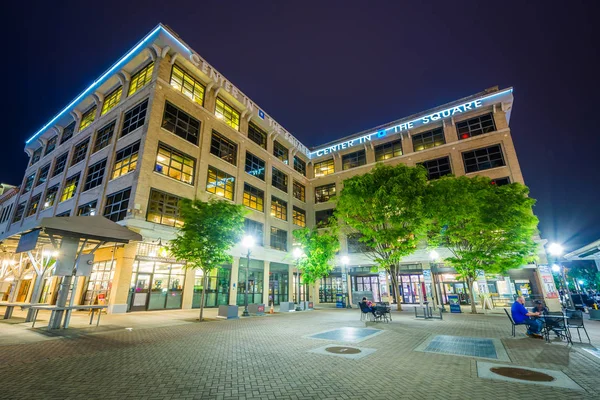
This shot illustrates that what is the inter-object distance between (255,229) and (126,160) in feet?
43.0

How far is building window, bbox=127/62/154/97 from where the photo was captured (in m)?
24.2

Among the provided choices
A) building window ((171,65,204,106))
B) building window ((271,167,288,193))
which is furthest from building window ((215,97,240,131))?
building window ((271,167,288,193))

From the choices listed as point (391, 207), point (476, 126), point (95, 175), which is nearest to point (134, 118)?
point (95, 175)

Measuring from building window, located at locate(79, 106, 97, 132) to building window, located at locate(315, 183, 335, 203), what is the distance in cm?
2683

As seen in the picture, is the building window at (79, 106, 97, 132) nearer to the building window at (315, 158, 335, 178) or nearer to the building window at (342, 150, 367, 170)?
the building window at (315, 158, 335, 178)

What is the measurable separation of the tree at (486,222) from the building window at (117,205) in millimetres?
22301

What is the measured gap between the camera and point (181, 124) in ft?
78.2

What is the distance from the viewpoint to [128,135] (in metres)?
22.4

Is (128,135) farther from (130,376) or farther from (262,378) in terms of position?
(262,378)

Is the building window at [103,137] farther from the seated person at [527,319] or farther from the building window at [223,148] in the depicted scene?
the seated person at [527,319]

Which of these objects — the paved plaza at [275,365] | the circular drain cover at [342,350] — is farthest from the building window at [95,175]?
the circular drain cover at [342,350]

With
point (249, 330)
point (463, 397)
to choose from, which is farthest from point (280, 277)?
point (463, 397)

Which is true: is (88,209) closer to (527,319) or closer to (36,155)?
(36,155)

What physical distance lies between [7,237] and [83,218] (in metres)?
7.51
